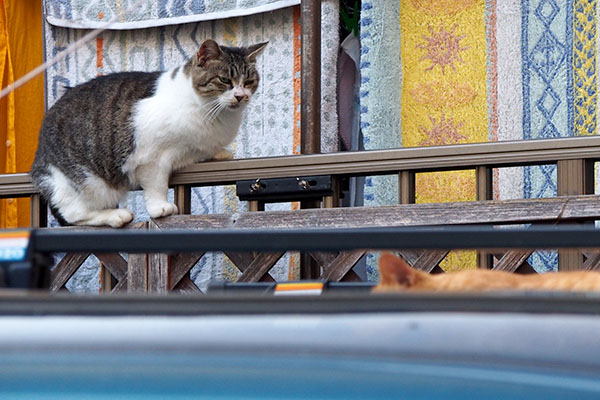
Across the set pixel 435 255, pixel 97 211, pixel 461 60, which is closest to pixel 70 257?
pixel 97 211

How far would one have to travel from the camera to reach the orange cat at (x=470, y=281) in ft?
3.78

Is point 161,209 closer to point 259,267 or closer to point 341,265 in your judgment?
point 259,267

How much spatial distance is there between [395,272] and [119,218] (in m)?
2.94

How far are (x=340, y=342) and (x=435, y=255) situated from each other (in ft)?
7.95

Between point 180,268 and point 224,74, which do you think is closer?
point 180,268

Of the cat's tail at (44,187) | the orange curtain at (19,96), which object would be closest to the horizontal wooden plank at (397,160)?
the cat's tail at (44,187)

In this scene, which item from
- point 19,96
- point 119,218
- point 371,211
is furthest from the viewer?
point 19,96

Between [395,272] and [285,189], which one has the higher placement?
[285,189]

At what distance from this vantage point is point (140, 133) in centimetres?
409

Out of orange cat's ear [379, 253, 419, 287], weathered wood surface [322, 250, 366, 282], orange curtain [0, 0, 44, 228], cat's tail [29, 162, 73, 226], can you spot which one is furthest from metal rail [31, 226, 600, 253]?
orange curtain [0, 0, 44, 228]

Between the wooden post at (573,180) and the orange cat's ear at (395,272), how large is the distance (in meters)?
2.13

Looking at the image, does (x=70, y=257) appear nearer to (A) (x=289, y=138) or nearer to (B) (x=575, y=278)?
(A) (x=289, y=138)

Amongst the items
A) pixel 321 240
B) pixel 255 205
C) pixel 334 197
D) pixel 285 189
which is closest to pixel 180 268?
pixel 255 205

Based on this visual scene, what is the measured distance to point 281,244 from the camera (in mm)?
1045
